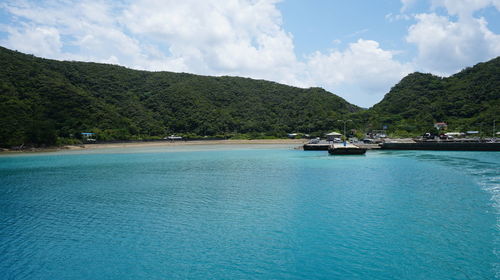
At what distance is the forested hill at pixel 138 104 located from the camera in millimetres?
75900

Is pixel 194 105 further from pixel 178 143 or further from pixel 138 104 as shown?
pixel 178 143

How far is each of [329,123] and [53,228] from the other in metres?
94.7

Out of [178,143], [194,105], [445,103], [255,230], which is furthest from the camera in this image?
[194,105]

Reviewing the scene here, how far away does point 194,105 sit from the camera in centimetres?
11412

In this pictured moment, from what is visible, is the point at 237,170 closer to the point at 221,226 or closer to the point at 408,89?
the point at 221,226

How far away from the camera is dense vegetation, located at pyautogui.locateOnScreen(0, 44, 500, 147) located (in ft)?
250

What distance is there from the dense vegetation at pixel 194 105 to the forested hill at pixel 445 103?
25 cm

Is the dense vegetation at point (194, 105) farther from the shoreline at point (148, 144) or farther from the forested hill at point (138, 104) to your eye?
the shoreline at point (148, 144)

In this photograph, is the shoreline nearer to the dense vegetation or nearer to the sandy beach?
the sandy beach

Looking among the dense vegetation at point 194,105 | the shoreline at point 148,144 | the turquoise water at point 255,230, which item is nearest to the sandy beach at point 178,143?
the shoreline at point 148,144

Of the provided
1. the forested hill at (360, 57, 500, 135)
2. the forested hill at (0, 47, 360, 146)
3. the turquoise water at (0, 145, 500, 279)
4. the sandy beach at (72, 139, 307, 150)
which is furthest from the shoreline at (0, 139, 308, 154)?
the turquoise water at (0, 145, 500, 279)

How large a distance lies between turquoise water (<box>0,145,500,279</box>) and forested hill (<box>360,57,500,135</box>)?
198 ft

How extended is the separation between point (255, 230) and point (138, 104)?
104 m

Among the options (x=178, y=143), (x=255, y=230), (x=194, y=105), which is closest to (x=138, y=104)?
(x=194, y=105)
